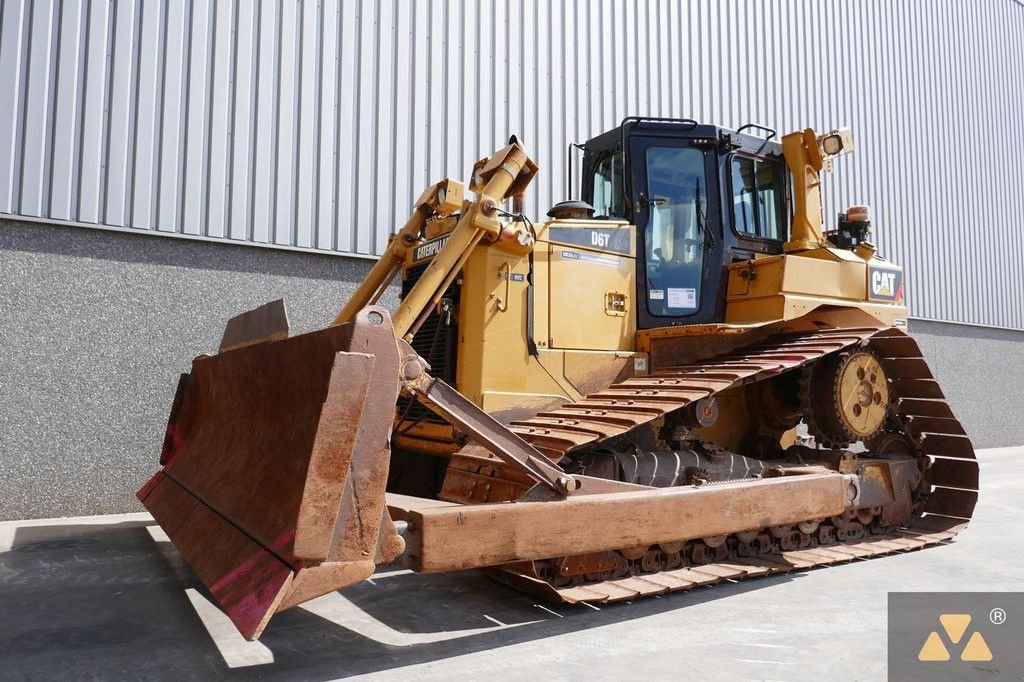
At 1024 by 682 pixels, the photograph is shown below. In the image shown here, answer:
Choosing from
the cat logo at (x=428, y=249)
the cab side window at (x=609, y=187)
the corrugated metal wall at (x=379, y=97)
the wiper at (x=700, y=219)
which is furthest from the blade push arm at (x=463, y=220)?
the corrugated metal wall at (x=379, y=97)

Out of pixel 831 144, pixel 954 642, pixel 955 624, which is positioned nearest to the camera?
pixel 954 642

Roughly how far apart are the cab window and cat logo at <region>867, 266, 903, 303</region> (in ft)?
2.76

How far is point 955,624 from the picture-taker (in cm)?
387

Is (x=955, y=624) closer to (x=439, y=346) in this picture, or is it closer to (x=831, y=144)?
(x=439, y=346)

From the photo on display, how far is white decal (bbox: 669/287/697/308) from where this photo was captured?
219 inches

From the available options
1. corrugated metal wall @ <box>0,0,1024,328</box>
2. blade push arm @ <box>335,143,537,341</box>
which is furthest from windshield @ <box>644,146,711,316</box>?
corrugated metal wall @ <box>0,0,1024,328</box>

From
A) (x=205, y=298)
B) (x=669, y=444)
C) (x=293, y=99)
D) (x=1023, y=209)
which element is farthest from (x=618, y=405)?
(x=1023, y=209)

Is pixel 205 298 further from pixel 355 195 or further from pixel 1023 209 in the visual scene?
pixel 1023 209

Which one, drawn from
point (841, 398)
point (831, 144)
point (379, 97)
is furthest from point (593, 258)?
point (379, 97)

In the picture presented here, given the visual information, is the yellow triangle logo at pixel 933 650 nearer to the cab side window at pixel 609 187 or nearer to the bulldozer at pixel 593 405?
the bulldozer at pixel 593 405

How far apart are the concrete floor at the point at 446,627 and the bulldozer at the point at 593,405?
0.24 m

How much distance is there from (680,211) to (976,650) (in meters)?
3.43

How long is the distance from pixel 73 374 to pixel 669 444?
5.51 m

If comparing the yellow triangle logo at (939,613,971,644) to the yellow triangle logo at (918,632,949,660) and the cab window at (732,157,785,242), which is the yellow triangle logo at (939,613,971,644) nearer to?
the yellow triangle logo at (918,632,949,660)
